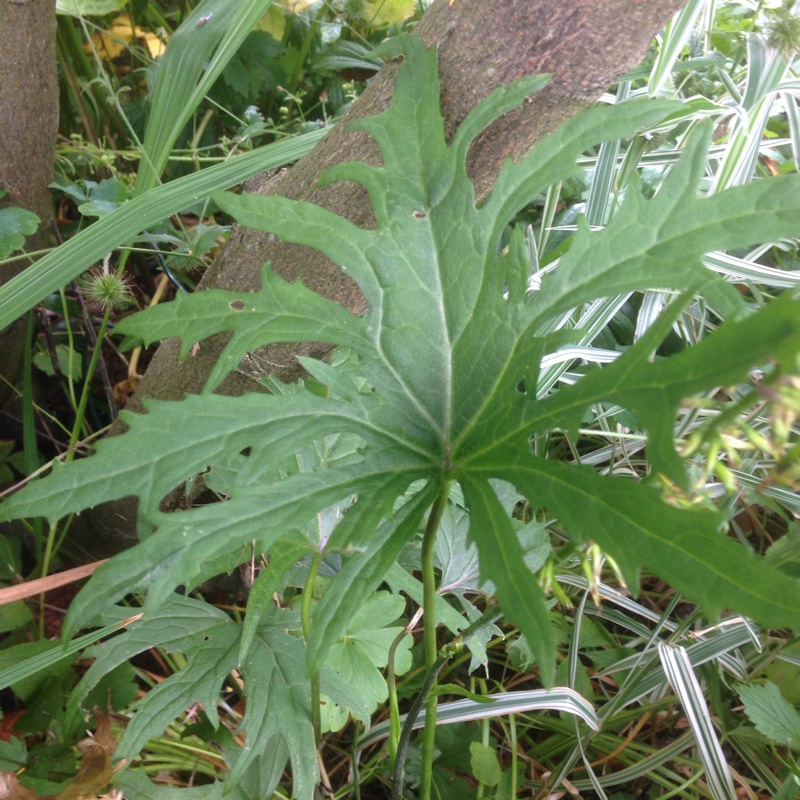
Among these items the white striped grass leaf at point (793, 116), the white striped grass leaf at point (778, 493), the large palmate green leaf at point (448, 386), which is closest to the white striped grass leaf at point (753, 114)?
the white striped grass leaf at point (793, 116)

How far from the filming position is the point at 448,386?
2.25 feet

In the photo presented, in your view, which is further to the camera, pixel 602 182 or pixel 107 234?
pixel 602 182

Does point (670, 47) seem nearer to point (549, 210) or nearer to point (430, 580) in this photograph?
point (549, 210)

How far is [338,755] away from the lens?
44.6 inches

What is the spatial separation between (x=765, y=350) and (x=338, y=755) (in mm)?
1023

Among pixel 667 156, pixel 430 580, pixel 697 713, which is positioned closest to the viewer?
pixel 430 580

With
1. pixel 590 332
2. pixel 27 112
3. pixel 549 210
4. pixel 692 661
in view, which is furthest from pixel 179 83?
pixel 692 661

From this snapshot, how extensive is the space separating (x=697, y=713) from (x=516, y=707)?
0.27m

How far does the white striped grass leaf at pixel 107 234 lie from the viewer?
2.68 ft

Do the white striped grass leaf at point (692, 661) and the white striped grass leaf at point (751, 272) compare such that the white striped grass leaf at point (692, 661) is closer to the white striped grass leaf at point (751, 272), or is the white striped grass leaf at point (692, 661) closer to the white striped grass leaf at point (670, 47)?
the white striped grass leaf at point (751, 272)

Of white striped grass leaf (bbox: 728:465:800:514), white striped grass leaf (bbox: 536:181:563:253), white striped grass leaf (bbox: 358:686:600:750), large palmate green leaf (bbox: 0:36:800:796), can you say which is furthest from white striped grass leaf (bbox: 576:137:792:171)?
white striped grass leaf (bbox: 358:686:600:750)

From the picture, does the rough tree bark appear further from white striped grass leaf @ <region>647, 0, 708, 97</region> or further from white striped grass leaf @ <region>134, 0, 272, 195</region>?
white striped grass leaf @ <region>647, 0, 708, 97</region>

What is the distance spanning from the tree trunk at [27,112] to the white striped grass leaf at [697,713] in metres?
1.28

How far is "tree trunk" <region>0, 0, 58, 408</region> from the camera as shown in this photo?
1038 millimetres
